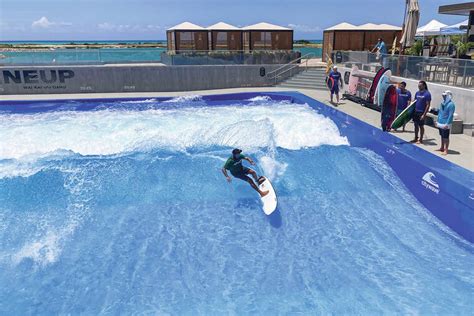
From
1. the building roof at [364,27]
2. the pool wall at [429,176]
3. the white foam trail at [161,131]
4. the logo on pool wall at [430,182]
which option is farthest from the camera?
the building roof at [364,27]

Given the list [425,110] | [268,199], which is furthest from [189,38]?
[268,199]

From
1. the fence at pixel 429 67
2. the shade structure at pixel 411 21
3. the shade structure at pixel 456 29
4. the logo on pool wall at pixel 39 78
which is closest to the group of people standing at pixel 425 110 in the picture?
the fence at pixel 429 67

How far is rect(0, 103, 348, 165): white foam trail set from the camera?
12.8 meters

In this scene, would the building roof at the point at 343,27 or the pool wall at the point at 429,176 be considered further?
the building roof at the point at 343,27

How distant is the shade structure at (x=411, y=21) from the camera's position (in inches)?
581

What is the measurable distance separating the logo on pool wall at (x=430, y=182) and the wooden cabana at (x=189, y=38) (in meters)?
21.2

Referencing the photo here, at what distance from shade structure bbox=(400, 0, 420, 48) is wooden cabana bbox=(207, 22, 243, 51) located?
13.7m

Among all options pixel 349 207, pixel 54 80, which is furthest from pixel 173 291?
pixel 54 80


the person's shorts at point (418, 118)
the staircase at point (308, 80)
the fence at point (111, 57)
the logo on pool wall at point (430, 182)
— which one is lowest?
the logo on pool wall at point (430, 182)

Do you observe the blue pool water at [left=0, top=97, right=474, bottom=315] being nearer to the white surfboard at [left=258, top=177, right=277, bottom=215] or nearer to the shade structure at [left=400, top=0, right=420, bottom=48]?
the white surfboard at [left=258, top=177, right=277, bottom=215]

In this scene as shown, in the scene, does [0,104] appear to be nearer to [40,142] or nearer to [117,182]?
[40,142]

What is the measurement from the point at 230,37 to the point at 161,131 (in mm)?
14740

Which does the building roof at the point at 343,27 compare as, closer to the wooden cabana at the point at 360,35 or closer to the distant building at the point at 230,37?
the wooden cabana at the point at 360,35

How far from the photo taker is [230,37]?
2683 centimetres
